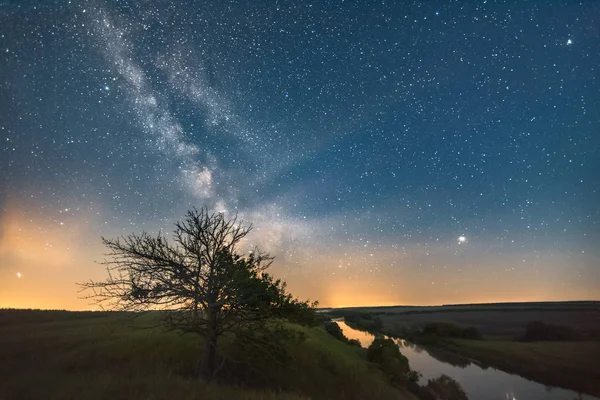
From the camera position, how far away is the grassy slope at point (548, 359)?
36375 millimetres

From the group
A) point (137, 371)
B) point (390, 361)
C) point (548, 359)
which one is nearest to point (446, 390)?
point (390, 361)

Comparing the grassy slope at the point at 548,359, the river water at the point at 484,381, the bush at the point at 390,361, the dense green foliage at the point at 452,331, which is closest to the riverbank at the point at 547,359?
the grassy slope at the point at 548,359

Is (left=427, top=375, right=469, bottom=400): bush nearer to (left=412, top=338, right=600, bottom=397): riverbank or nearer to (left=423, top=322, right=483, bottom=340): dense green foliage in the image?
(left=412, top=338, right=600, bottom=397): riverbank

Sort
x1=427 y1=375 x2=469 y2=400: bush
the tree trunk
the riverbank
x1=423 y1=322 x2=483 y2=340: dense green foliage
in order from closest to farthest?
the tree trunk, x1=427 y1=375 x2=469 y2=400: bush, the riverbank, x1=423 y1=322 x2=483 y2=340: dense green foliage

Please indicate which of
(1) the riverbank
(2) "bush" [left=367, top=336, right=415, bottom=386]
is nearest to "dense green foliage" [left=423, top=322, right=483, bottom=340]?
(1) the riverbank

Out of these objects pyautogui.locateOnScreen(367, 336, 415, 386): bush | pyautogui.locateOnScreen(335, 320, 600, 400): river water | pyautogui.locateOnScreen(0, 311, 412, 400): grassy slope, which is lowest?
pyautogui.locateOnScreen(335, 320, 600, 400): river water

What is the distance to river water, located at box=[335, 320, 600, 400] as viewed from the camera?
31469 millimetres

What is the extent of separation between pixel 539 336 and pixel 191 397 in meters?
73.8

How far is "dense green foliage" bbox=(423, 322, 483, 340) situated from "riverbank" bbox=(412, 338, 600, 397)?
845 cm

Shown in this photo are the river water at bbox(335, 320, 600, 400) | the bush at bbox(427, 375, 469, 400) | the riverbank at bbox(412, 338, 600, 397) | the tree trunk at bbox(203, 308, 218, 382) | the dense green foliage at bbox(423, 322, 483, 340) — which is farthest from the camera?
the dense green foliage at bbox(423, 322, 483, 340)

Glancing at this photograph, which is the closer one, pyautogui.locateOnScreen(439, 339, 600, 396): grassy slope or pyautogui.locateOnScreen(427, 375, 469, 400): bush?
pyautogui.locateOnScreen(427, 375, 469, 400): bush

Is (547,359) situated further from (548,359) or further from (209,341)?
(209,341)

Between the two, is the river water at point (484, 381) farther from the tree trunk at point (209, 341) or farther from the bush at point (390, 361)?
the tree trunk at point (209, 341)

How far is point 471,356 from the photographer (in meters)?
52.8
